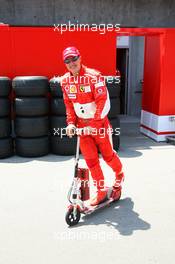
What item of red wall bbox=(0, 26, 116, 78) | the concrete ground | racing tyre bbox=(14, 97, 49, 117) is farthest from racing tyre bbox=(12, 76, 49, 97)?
the concrete ground

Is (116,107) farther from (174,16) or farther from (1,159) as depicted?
(174,16)

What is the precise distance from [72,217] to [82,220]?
0.20m

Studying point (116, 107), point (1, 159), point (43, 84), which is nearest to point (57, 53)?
point (43, 84)

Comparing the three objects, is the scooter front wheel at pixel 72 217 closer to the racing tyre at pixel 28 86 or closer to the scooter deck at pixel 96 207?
the scooter deck at pixel 96 207

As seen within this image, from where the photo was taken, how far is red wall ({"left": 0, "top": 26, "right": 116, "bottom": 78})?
617 cm

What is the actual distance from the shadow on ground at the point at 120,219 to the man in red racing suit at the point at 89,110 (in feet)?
0.56

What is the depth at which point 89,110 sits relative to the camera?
3619 millimetres

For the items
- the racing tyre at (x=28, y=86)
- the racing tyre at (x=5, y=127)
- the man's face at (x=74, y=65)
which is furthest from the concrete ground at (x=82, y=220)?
the man's face at (x=74, y=65)

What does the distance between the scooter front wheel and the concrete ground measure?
67mm

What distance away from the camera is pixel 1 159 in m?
5.75

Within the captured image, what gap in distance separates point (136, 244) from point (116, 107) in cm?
335

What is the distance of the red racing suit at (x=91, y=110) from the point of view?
11.5 ft

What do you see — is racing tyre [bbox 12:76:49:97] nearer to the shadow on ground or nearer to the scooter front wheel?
the shadow on ground

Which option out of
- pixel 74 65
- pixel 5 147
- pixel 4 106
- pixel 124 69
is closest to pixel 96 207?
pixel 74 65
